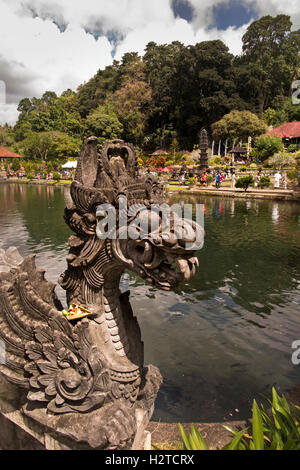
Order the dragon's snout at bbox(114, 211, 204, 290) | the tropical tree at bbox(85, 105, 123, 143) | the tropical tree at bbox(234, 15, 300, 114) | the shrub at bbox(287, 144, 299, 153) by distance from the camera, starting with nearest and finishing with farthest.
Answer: the dragon's snout at bbox(114, 211, 204, 290) < the shrub at bbox(287, 144, 299, 153) < the tropical tree at bbox(85, 105, 123, 143) < the tropical tree at bbox(234, 15, 300, 114)

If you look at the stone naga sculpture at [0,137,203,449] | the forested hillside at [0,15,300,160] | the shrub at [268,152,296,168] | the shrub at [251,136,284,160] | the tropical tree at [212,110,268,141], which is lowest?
the stone naga sculpture at [0,137,203,449]

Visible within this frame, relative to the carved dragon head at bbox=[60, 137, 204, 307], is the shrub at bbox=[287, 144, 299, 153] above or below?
above

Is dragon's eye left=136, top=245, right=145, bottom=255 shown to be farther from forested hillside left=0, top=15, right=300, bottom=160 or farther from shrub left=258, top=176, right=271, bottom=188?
forested hillside left=0, top=15, right=300, bottom=160

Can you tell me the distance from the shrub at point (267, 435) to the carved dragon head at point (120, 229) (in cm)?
111

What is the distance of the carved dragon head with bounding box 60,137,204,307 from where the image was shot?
181 centimetres

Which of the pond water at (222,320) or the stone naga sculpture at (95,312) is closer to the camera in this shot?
the stone naga sculpture at (95,312)

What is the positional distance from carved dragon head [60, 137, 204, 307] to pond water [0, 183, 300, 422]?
2.01 m

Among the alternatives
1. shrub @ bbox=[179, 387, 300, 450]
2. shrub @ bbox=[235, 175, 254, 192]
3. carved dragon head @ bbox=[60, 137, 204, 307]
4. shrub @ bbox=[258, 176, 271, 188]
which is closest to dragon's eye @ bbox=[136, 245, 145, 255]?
carved dragon head @ bbox=[60, 137, 204, 307]

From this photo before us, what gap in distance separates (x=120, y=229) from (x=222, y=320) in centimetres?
385

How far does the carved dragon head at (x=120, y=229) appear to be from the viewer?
1813 mm

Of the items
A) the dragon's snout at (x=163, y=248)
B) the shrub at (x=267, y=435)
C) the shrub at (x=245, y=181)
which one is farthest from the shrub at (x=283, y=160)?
the dragon's snout at (x=163, y=248)

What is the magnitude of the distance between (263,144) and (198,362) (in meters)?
32.7

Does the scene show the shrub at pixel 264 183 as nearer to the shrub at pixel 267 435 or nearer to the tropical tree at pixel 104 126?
the shrub at pixel 267 435

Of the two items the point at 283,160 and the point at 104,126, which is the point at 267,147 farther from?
the point at 104,126
